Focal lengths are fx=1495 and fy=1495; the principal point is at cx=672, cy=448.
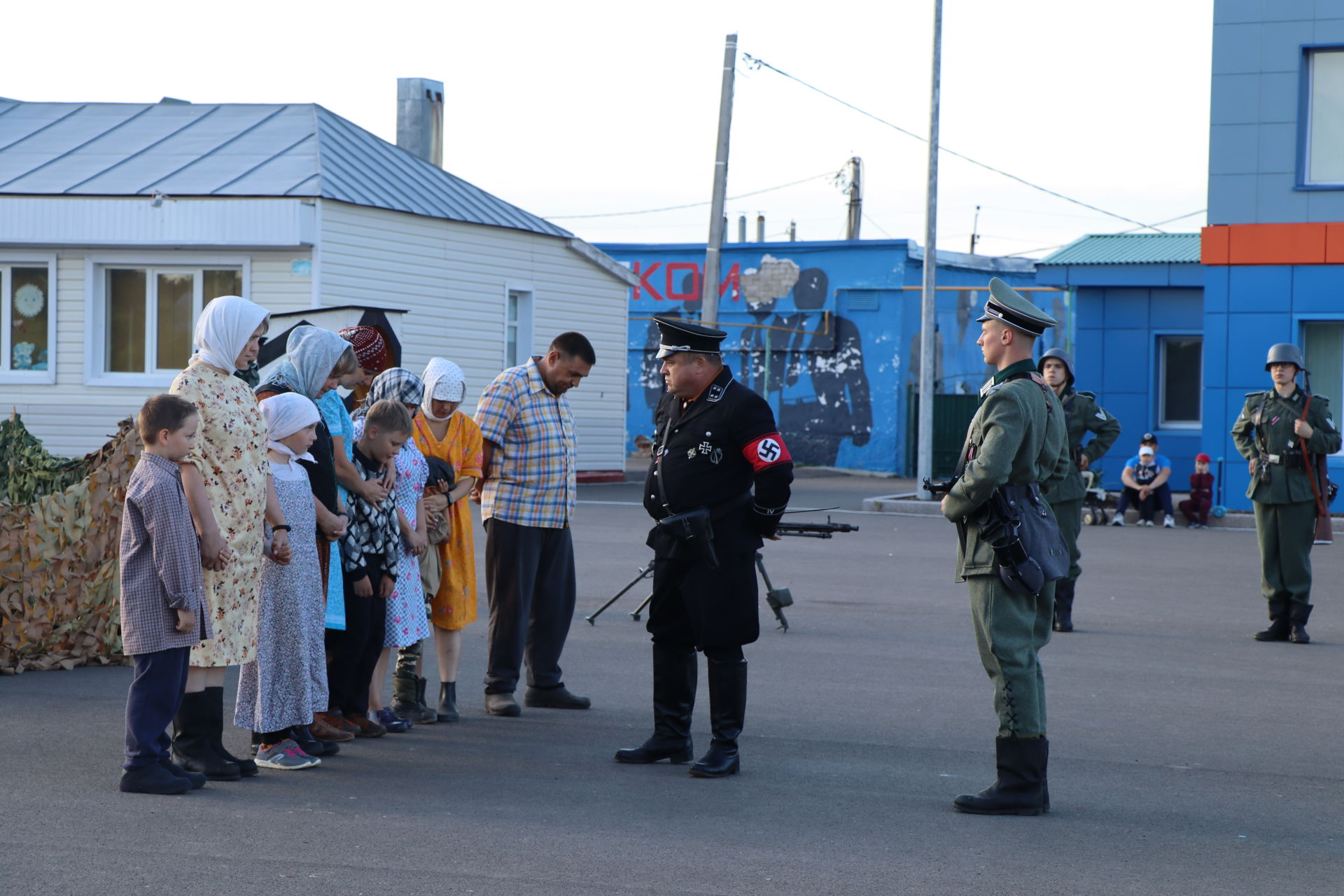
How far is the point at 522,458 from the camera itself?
7.65 m

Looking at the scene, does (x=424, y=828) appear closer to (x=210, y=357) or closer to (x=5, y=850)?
(x=5, y=850)

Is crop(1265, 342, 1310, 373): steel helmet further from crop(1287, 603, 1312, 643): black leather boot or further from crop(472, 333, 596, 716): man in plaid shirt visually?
crop(472, 333, 596, 716): man in plaid shirt

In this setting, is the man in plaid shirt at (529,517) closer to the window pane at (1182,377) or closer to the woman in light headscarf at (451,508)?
the woman in light headscarf at (451,508)

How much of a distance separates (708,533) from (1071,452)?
203 inches

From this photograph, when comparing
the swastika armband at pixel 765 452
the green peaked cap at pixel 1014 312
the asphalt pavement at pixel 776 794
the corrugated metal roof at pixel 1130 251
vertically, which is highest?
the corrugated metal roof at pixel 1130 251

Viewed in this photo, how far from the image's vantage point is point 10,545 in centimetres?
847

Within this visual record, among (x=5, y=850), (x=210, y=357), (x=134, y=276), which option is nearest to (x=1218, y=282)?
(x=134, y=276)

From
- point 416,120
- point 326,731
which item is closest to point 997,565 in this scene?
point 326,731

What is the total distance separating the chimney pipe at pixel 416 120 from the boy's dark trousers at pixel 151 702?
24032 millimetres

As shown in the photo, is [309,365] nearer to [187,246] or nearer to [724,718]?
[724,718]

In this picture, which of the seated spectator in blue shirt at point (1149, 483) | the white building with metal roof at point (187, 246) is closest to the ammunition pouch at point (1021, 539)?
the seated spectator in blue shirt at point (1149, 483)

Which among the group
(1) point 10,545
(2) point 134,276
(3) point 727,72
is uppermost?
(3) point 727,72

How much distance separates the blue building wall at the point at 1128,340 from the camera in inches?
1062

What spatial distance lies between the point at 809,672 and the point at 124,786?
4295mm
